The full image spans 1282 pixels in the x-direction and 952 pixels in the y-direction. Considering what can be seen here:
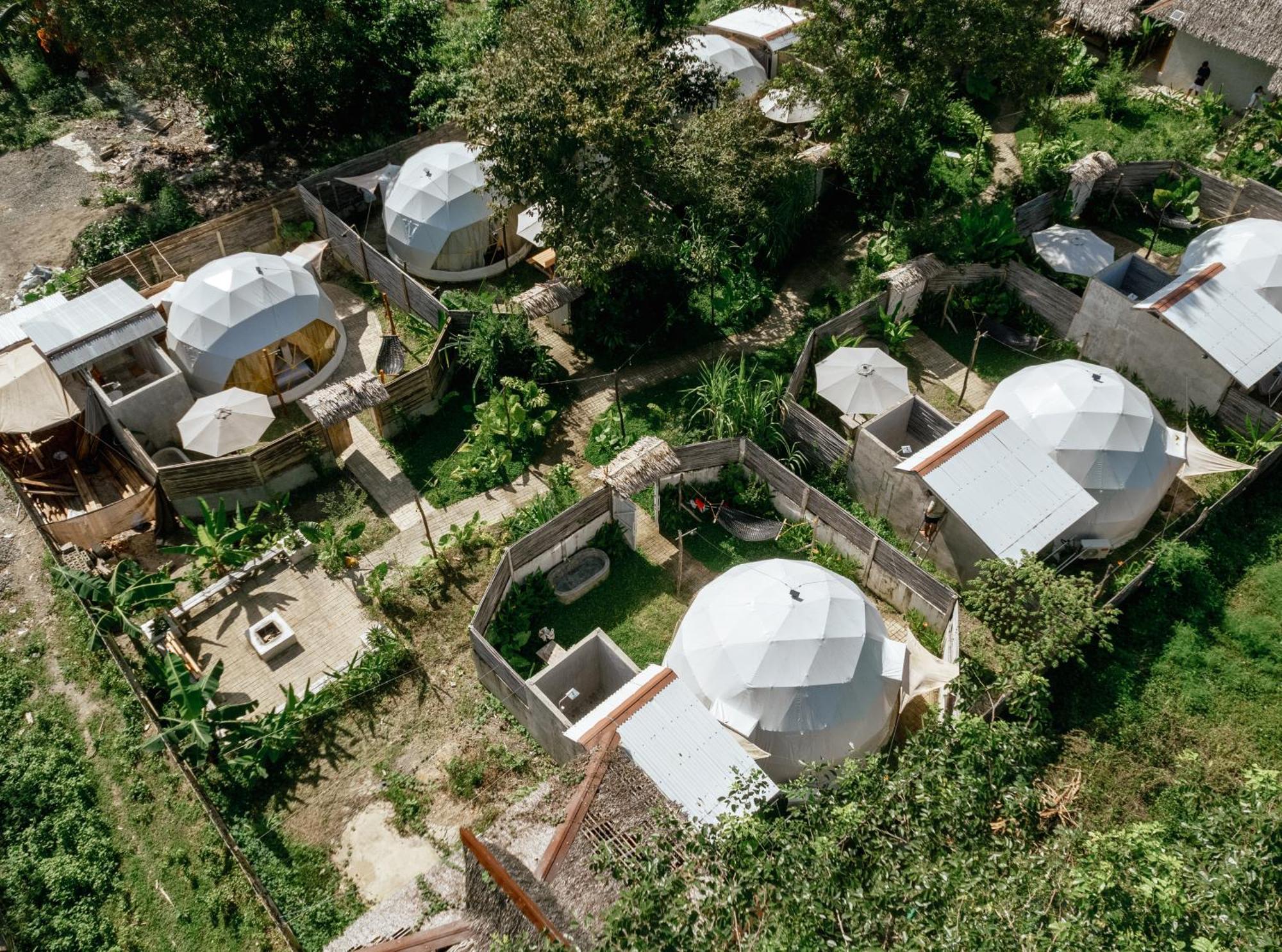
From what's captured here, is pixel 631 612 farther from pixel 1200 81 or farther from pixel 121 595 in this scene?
pixel 1200 81

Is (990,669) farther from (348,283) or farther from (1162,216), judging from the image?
(348,283)

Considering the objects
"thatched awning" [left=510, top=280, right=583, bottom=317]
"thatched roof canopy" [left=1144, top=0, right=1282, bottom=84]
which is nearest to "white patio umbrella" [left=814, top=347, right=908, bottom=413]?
"thatched awning" [left=510, top=280, right=583, bottom=317]

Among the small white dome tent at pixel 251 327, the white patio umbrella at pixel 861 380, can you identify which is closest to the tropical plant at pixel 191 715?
the small white dome tent at pixel 251 327

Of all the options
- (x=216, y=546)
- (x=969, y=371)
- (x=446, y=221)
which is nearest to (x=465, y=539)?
(x=216, y=546)

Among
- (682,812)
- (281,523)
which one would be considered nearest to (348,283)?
(281,523)

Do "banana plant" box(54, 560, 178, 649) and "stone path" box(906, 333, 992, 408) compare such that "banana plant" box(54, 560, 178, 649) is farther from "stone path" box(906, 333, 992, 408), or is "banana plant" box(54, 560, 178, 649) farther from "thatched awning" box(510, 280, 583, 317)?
"stone path" box(906, 333, 992, 408)

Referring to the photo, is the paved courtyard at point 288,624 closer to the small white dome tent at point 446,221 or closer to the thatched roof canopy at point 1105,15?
the small white dome tent at point 446,221
